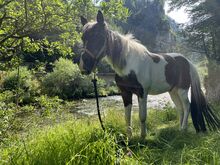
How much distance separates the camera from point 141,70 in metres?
4.54

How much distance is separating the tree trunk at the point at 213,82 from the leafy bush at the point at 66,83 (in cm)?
1143

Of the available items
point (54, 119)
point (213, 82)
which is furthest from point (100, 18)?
point (213, 82)

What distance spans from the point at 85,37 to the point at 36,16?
2.40 ft

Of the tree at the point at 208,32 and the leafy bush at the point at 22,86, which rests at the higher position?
the tree at the point at 208,32

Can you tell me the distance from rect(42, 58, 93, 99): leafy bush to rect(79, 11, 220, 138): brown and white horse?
14.9m

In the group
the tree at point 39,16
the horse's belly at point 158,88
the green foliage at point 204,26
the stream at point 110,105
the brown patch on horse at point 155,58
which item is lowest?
the stream at point 110,105

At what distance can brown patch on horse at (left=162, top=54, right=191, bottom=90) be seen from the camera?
5.11 metres

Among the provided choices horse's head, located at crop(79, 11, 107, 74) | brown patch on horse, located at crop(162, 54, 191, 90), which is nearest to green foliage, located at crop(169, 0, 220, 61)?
brown patch on horse, located at crop(162, 54, 191, 90)

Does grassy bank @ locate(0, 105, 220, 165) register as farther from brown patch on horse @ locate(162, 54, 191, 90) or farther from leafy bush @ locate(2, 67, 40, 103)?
brown patch on horse @ locate(162, 54, 191, 90)

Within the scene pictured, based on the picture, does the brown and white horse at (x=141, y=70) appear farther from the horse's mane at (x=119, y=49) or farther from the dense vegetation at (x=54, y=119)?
the dense vegetation at (x=54, y=119)

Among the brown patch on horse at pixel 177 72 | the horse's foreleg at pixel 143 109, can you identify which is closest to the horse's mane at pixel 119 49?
the horse's foreleg at pixel 143 109

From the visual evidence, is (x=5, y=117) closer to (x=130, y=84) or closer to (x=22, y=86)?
(x=130, y=84)

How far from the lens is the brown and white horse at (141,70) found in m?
4.10

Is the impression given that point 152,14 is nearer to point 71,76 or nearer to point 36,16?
point 71,76
